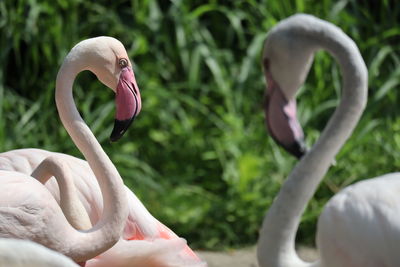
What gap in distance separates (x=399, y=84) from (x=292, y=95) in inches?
146

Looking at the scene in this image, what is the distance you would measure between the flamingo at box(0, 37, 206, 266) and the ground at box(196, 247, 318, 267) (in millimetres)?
1444

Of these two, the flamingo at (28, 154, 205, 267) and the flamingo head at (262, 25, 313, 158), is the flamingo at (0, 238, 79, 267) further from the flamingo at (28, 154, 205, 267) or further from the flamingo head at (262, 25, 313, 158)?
the flamingo at (28, 154, 205, 267)

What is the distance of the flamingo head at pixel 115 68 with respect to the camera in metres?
3.96

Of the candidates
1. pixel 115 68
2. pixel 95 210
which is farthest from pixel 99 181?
pixel 115 68

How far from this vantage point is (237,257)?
565 centimetres

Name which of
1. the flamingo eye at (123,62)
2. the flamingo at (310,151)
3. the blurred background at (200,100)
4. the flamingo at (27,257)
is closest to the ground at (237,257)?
the blurred background at (200,100)

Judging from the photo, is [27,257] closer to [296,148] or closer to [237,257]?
[296,148]

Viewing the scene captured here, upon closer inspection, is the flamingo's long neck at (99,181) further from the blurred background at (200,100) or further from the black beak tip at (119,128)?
the blurred background at (200,100)

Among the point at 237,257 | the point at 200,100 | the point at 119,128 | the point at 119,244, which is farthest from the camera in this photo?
the point at 200,100

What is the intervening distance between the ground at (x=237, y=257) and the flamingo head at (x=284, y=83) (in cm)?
216

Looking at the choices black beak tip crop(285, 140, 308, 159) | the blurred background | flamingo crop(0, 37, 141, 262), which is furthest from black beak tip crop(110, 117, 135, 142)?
the blurred background

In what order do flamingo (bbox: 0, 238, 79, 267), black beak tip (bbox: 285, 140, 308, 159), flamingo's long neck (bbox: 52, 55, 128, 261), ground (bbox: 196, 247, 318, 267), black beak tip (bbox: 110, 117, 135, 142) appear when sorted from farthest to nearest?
ground (bbox: 196, 247, 318, 267), black beak tip (bbox: 110, 117, 135, 142), flamingo's long neck (bbox: 52, 55, 128, 261), black beak tip (bbox: 285, 140, 308, 159), flamingo (bbox: 0, 238, 79, 267)

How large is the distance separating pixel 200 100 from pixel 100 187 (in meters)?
3.01

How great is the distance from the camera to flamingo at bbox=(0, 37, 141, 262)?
357 centimetres
